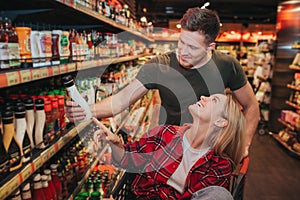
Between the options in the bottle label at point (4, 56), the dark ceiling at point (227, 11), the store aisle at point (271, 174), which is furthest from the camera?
the dark ceiling at point (227, 11)

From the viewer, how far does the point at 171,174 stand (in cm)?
146

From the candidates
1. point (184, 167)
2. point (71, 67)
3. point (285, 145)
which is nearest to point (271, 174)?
point (285, 145)

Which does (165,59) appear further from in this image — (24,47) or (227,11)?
(227,11)

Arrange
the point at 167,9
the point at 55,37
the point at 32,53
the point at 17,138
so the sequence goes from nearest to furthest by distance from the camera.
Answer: the point at 17,138
the point at 32,53
the point at 55,37
the point at 167,9

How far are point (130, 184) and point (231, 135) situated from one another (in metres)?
0.60

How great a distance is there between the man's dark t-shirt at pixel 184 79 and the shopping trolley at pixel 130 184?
0.56 metres

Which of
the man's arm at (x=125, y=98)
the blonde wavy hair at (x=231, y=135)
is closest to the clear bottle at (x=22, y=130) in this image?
the man's arm at (x=125, y=98)

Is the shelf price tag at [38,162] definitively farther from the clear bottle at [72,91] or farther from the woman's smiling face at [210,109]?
the woman's smiling face at [210,109]

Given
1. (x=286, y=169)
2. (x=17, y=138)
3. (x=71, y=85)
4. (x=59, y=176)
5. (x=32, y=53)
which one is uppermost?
(x=32, y=53)

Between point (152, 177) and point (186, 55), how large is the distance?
800mm

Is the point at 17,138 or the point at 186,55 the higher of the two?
the point at 186,55

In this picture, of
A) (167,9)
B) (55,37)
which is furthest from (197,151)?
(167,9)

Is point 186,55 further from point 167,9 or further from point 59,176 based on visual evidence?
point 167,9

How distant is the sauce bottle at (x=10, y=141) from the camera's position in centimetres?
116
